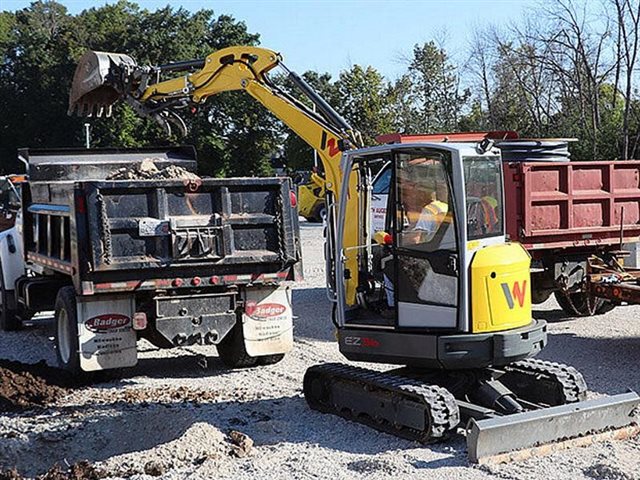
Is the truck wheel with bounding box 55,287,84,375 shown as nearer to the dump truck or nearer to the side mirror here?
the dump truck

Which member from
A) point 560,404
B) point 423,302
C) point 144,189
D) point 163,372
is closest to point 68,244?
point 144,189

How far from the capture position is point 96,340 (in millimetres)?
9250

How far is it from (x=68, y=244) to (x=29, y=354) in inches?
101

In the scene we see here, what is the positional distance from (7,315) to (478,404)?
7724mm

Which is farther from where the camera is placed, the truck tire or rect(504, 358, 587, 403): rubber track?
the truck tire

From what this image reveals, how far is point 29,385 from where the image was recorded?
927 centimetres

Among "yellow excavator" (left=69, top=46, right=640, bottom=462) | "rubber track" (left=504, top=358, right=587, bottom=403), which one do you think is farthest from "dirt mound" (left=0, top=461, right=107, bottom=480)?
"rubber track" (left=504, top=358, right=587, bottom=403)

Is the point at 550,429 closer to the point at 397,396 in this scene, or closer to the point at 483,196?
the point at 397,396

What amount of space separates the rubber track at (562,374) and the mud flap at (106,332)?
3771 millimetres

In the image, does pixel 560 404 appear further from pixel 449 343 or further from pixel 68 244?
pixel 68 244

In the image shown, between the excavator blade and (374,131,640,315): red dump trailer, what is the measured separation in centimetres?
414

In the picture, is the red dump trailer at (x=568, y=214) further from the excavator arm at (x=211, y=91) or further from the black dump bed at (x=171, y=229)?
the black dump bed at (x=171, y=229)

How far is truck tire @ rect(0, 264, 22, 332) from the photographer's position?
12773mm

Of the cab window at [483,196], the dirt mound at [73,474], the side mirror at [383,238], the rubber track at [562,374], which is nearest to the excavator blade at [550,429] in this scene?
the rubber track at [562,374]
